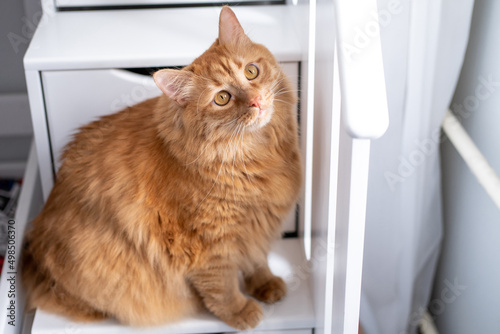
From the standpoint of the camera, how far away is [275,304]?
1.47 m

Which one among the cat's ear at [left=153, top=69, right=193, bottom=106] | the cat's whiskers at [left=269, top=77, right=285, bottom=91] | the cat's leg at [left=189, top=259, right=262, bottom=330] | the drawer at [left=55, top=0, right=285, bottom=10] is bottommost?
the cat's leg at [left=189, top=259, right=262, bottom=330]

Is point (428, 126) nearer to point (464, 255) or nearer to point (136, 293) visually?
point (464, 255)

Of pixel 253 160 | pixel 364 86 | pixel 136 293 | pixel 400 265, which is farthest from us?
pixel 400 265

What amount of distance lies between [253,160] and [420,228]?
624 mm

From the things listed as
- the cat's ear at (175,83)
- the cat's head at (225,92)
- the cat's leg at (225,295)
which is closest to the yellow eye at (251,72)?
the cat's head at (225,92)

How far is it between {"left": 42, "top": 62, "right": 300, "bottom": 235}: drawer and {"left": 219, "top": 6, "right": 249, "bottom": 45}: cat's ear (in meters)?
0.26

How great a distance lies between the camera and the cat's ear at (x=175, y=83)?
3.57 feet

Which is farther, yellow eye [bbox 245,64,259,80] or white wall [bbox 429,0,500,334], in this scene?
white wall [bbox 429,0,500,334]

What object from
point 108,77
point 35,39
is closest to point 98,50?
point 108,77

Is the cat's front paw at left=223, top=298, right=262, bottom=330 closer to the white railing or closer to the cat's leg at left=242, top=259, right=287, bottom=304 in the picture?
the cat's leg at left=242, top=259, right=287, bottom=304

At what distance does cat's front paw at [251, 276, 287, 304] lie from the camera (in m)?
1.47

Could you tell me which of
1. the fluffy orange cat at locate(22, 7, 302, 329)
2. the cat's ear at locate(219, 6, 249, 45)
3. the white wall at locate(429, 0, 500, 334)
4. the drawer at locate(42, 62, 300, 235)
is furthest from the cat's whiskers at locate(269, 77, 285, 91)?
the white wall at locate(429, 0, 500, 334)

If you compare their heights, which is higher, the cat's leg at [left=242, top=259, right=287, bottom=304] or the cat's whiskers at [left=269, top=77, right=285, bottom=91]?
the cat's whiskers at [left=269, top=77, right=285, bottom=91]

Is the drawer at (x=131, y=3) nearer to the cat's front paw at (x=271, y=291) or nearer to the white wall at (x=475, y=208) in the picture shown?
the white wall at (x=475, y=208)
